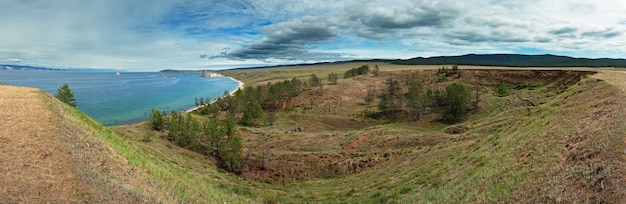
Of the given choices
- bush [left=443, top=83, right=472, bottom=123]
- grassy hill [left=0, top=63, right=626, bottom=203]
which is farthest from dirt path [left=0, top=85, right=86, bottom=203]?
bush [left=443, top=83, right=472, bottom=123]

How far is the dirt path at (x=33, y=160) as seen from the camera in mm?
10078

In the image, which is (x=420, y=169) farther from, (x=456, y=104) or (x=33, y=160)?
(x=456, y=104)

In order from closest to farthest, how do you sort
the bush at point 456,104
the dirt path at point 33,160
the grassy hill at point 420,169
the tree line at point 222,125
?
the dirt path at point 33,160
the grassy hill at point 420,169
the tree line at point 222,125
the bush at point 456,104

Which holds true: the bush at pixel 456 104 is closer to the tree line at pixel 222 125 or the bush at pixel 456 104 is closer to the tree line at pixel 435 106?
the tree line at pixel 435 106

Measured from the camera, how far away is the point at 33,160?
39.4ft

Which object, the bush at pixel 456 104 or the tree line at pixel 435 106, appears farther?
the tree line at pixel 435 106

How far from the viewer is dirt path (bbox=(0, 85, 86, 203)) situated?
10.1 meters

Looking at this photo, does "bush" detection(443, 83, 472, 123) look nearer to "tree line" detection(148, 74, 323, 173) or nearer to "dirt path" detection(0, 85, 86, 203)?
"tree line" detection(148, 74, 323, 173)

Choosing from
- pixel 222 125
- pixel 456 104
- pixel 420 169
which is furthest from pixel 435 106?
pixel 420 169

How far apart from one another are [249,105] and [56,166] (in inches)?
3812

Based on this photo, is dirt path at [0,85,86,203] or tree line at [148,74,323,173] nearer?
dirt path at [0,85,86,203]

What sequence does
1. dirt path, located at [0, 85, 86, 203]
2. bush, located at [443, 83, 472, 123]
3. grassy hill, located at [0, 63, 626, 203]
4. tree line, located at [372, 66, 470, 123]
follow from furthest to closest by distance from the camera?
tree line, located at [372, 66, 470, 123] < bush, located at [443, 83, 472, 123] < grassy hill, located at [0, 63, 626, 203] < dirt path, located at [0, 85, 86, 203]

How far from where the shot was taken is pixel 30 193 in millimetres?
10000

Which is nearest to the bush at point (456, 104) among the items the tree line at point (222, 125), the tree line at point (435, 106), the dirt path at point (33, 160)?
the tree line at point (435, 106)
